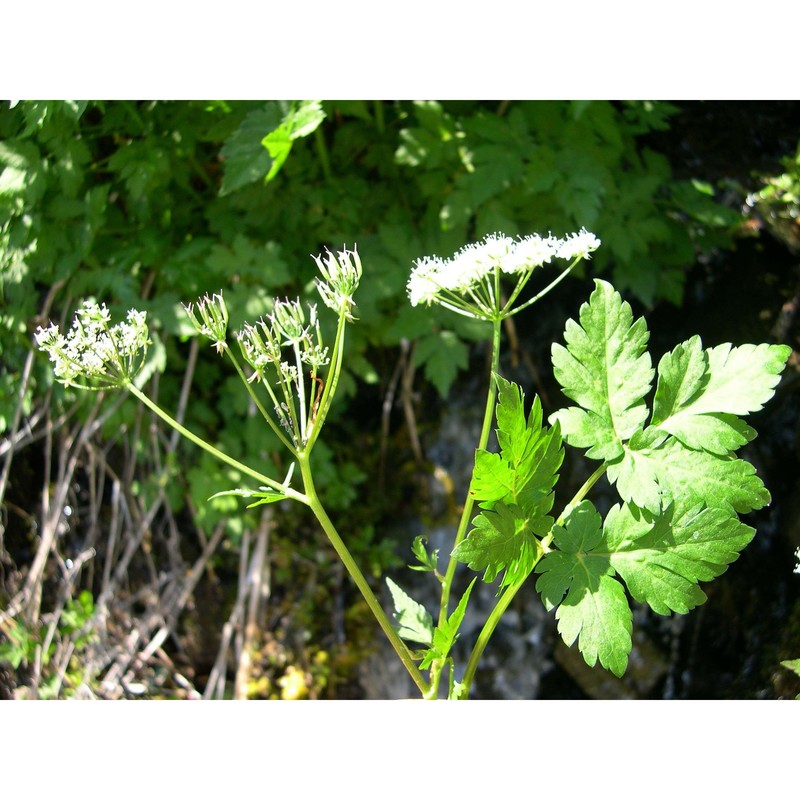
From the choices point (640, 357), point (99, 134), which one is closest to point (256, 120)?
point (99, 134)

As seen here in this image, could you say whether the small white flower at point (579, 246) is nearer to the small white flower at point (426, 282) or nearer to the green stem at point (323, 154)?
the small white flower at point (426, 282)

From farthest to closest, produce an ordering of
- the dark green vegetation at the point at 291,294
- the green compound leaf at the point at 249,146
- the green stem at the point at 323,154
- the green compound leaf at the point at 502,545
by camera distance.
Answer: the green stem at the point at 323,154, the dark green vegetation at the point at 291,294, the green compound leaf at the point at 249,146, the green compound leaf at the point at 502,545

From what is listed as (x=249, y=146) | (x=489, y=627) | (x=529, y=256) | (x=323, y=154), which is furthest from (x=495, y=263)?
(x=323, y=154)

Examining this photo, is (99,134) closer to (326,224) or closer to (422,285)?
(326,224)

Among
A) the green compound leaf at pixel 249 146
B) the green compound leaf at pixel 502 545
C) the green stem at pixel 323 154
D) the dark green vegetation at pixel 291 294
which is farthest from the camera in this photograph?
the green stem at pixel 323 154

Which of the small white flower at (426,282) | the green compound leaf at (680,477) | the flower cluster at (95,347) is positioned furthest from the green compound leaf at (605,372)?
the flower cluster at (95,347)

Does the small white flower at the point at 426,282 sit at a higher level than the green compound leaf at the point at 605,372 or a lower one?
higher

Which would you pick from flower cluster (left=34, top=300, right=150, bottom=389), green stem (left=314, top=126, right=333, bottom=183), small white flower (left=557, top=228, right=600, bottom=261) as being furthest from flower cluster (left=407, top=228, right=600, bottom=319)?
green stem (left=314, top=126, right=333, bottom=183)

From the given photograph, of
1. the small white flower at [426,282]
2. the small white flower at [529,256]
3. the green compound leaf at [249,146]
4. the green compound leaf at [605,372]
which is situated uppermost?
the green compound leaf at [249,146]

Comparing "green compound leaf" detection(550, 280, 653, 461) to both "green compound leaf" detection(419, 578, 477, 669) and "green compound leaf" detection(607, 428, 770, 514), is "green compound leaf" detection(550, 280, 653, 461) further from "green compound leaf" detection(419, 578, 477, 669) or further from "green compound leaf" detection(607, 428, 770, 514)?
"green compound leaf" detection(419, 578, 477, 669)
